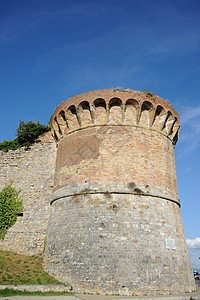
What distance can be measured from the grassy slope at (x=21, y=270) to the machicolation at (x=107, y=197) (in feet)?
1.63

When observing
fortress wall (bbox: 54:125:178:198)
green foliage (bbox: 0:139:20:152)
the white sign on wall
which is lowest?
the white sign on wall

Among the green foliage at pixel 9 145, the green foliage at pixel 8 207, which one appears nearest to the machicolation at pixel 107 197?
the green foliage at pixel 8 207

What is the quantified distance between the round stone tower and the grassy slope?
517mm

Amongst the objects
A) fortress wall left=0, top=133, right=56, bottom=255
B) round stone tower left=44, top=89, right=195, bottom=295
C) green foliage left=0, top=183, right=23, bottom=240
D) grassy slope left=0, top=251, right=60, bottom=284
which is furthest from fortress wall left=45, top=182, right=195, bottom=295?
green foliage left=0, top=183, right=23, bottom=240

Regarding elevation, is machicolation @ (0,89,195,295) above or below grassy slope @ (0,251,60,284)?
above

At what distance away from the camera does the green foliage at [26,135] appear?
1802cm

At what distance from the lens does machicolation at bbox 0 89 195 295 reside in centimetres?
1156

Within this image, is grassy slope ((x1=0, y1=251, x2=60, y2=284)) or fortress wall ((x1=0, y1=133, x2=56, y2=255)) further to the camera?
fortress wall ((x1=0, y1=133, x2=56, y2=255))

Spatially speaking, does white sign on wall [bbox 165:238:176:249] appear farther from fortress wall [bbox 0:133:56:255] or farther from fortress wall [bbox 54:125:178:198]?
fortress wall [bbox 0:133:56:255]

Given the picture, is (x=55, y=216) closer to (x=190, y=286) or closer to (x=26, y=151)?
(x=26, y=151)

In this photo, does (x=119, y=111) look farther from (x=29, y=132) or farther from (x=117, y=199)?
(x=29, y=132)

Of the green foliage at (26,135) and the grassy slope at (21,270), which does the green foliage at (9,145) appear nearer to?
the green foliage at (26,135)

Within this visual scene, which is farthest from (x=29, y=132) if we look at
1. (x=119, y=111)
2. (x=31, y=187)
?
(x=119, y=111)

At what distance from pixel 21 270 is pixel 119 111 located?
32.4ft
